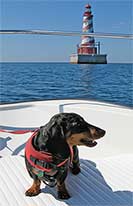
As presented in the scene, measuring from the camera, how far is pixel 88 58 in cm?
2061

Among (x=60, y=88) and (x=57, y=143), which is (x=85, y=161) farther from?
(x=60, y=88)

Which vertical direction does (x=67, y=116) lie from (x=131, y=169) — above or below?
above

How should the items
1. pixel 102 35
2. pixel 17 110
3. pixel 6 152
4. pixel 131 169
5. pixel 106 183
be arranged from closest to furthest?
pixel 106 183
pixel 131 169
pixel 102 35
pixel 6 152
pixel 17 110

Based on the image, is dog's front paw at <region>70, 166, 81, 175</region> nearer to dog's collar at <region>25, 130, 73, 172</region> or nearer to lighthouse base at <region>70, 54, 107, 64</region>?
dog's collar at <region>25, 130, 73, 172</region>

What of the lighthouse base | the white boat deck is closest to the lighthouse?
the lighthouse base

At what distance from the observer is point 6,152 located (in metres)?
1.83

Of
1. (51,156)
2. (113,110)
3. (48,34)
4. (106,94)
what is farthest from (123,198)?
(106,94)

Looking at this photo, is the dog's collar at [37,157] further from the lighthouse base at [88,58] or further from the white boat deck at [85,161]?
the lighthouse base at [88,58]

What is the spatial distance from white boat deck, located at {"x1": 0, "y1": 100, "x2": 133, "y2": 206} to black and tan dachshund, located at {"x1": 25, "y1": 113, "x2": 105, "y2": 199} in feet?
0.45

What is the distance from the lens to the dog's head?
100 centimetres

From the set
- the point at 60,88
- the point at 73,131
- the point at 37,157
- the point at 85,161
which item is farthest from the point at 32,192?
the point at 60,88

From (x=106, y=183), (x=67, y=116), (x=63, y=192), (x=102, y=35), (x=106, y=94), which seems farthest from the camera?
(x=106, y=94)

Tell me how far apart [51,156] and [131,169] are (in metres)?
0.56

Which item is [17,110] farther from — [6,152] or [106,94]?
[106,94]
